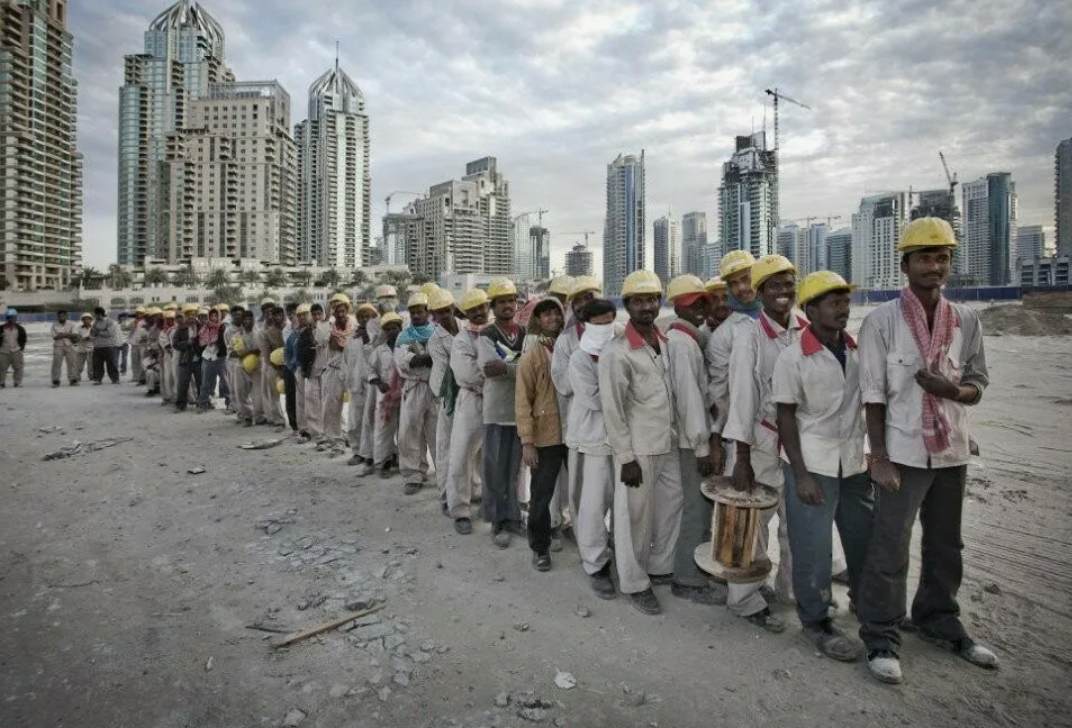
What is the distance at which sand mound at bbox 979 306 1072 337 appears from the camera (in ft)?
75.4

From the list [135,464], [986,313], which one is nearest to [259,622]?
[135,464]

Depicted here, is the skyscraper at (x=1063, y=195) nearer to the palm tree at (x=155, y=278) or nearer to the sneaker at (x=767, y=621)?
the sneaker at (x=767, y=621)

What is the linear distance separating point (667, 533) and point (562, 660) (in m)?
1.11

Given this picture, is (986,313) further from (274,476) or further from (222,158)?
(222,158)

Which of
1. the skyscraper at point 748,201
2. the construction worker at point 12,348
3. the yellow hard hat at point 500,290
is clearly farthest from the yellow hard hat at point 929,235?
the skyscraper at point 748,201

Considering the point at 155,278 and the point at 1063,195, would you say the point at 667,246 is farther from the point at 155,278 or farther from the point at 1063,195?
the point at 155,278

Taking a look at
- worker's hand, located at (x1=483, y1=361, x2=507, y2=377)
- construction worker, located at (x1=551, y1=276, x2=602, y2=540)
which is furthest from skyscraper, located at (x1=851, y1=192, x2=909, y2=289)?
worker's hand, located at (x1=483, y1=361, x2=507, y2=377)

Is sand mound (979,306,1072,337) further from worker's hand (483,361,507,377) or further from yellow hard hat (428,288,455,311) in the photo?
worker's hand (483,361,507,377)

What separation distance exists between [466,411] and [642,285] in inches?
82.9

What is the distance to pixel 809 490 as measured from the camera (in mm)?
2959

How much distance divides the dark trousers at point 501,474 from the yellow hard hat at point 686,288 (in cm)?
164

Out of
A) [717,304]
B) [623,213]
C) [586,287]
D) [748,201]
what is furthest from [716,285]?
[623,213]

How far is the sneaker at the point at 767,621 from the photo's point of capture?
10.5 feet

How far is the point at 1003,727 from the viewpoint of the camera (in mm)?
2432
